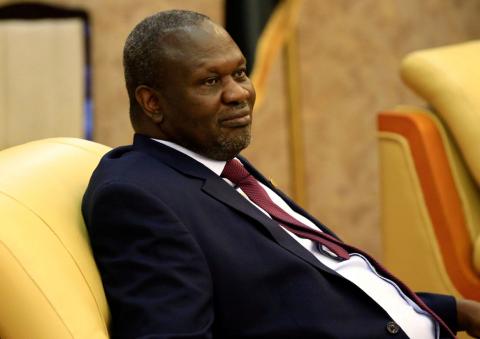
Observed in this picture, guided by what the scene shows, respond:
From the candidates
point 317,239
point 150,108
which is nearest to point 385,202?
point 317,239

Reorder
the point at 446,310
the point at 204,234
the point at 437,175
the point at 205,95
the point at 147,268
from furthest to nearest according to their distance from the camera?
the point at 437,175 → the point at 446,310 → the point at 205,95 → the point at 204,234 → the point at 147,268

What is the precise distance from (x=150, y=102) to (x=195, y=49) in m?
0.14

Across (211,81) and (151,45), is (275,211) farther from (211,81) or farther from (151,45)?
(151,45)

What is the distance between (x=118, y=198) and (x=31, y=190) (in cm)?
19

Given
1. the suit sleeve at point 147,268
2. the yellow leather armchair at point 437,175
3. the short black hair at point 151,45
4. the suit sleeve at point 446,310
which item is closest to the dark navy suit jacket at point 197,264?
the suit sleeve at point 147,268

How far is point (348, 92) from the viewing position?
15.5ft

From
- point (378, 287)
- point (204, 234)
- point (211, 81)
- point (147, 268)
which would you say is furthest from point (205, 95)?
point (378, 287)

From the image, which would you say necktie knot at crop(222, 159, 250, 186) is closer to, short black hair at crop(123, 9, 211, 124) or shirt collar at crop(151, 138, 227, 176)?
shirt collar at crop(151, 138, 227, 176)

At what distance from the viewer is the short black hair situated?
1752 mm

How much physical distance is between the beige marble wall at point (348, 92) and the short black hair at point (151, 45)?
2773 millimetres

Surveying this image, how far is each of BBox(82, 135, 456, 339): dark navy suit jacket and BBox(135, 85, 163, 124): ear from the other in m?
0.05

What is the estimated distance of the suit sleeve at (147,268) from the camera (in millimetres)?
1499

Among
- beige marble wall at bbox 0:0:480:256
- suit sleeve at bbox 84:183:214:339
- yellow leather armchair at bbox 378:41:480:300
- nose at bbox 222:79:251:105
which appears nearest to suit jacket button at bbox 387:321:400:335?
suit sleeve at bbox 84:183:214:339

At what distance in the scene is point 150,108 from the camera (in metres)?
1.80
